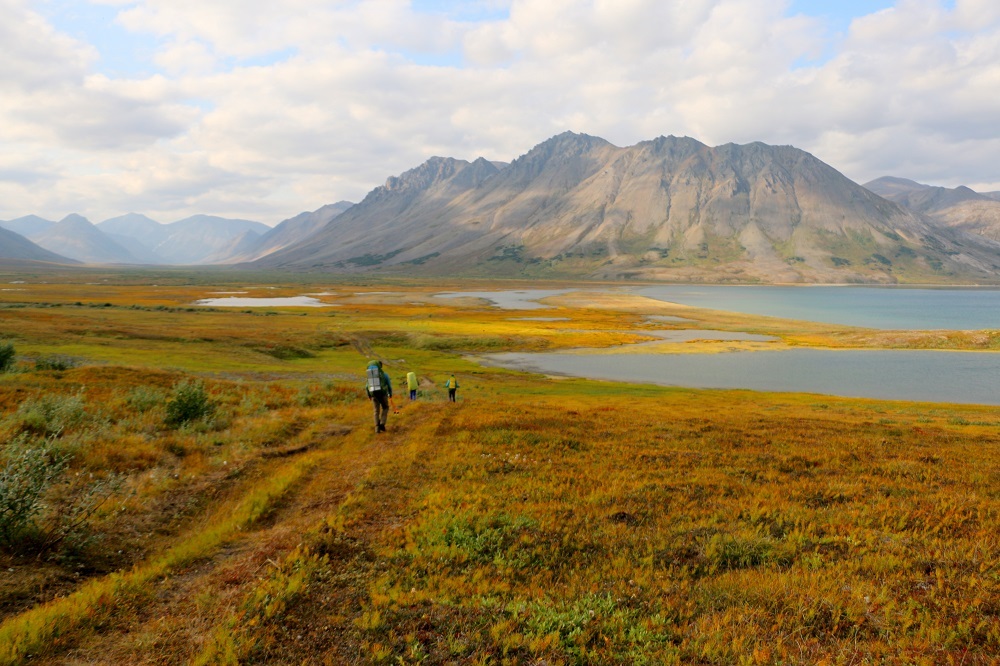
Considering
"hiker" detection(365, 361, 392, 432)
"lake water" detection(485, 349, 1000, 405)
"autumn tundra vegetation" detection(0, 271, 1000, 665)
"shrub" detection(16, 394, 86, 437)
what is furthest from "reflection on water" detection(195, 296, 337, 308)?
"hiker" detection(365, 361, 392, 432)

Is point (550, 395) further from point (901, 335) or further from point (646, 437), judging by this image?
point (901, 335)

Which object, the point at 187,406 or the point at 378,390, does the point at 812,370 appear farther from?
the point at 187,406

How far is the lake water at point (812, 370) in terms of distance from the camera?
5847 cm

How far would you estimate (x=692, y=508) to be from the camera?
42.4ft

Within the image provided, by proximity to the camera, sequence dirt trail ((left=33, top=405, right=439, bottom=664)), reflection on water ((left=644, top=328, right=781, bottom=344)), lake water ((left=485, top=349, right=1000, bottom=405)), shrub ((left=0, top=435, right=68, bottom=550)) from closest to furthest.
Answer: dirt trail ((left=33, top=405, right=439, bottom=664)), shrub ((left=0, top=435, right=68, bottom=550)), lake water ((left=485, top=349, right=1000, bottom=405)), reflection on water ((left=644, top=328, right=781, bottom=344))

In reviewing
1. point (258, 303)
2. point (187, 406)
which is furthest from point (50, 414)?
point (258, 303)

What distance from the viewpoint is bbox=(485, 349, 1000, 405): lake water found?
5847 centimetres

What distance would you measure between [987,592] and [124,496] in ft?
58.8

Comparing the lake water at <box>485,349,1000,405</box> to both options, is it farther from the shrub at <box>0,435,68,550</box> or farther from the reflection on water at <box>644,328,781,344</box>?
the shrub at <box>0,435,68,550</box>

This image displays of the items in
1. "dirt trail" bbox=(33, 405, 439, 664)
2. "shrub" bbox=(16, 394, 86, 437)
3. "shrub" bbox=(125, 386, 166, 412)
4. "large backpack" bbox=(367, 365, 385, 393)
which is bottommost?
"shrub" bbox=(125, 386, 166, 412)

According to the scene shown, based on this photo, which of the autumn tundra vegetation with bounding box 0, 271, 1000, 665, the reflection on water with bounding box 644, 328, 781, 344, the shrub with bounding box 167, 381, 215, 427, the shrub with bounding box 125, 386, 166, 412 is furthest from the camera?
the reflection on water with bounding box 644, 328, 781, 344

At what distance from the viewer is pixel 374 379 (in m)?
21.1

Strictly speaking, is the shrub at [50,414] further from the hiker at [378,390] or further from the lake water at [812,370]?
the lake water at [812,370]

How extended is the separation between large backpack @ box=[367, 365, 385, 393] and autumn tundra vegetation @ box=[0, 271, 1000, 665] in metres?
2.18
